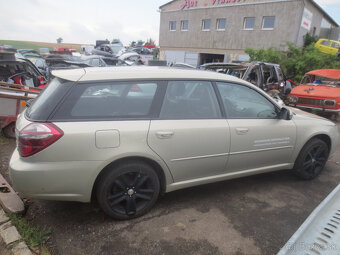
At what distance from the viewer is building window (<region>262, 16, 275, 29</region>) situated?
2000 cm

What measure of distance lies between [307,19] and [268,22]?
272 cm

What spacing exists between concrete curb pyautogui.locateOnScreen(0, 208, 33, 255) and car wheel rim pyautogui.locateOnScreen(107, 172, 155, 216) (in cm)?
82

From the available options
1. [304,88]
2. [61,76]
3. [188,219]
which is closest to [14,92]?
[61,76]

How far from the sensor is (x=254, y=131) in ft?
10.5

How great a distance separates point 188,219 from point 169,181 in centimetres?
47

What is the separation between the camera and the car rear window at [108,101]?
8.02 ft

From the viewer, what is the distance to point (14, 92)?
5094 millimetres

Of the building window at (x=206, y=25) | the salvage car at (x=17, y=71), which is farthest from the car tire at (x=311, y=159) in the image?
the building window at (x=206, y=25)

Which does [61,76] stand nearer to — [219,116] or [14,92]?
[219,116]

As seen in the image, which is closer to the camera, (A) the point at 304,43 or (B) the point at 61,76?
(B) the point at 61,76

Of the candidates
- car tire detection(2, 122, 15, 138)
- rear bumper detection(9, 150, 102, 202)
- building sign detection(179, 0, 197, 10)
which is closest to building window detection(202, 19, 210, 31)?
building sign detection(179, 0, 197, 10)

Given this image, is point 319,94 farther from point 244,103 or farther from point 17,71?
point 17,71

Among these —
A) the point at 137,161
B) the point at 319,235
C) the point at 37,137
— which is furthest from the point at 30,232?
the point at 319,235

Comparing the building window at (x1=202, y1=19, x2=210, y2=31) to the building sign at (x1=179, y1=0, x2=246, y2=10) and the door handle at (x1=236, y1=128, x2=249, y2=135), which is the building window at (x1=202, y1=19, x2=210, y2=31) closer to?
the building sign at (x1=179, y1=0, x2=246, y2=10)
